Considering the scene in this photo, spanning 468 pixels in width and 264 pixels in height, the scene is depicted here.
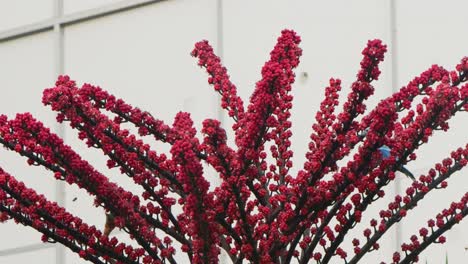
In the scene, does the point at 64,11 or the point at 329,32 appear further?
the point at 64,11

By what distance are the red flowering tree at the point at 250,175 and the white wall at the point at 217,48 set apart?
1797 mm

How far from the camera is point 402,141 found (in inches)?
132

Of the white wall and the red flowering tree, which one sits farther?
the white wall

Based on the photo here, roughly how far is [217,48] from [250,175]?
319 cm

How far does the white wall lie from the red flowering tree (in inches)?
70.7

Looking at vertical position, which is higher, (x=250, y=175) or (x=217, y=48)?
(x=217, y=48)

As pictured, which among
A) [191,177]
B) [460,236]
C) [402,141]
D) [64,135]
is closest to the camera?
[191,177]

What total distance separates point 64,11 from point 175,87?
1.10 metres

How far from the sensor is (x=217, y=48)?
6.55 metres

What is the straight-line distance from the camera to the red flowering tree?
3.31 meters

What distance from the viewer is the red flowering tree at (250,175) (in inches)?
130

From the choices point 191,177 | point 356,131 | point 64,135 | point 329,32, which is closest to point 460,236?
point 329,32

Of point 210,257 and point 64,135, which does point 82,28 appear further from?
point 210,257

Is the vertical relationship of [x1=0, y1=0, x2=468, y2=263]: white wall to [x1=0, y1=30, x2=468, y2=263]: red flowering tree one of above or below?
above
